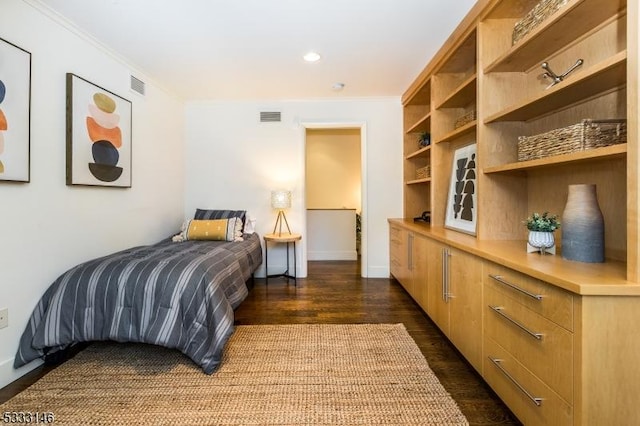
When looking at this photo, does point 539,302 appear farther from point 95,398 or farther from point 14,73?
point 14,73

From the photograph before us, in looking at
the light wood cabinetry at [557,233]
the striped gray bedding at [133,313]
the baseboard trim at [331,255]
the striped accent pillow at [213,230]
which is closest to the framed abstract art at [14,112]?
the striped gray bedding at [133,313]

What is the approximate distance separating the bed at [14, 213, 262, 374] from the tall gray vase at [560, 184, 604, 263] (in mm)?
1985

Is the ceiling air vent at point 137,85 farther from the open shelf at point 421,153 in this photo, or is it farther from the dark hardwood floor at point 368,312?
the open shelf at point 421,153

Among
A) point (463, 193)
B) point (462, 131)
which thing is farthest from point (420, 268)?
point (462, 131)

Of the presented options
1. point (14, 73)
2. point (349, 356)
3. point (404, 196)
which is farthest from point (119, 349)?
point (404, 196)

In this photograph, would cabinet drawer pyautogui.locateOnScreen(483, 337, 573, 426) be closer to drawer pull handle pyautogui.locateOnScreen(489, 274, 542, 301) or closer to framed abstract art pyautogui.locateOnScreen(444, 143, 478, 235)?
drawer pull handle pyautogui.locateOnScreen(489, 274, 542, 301)

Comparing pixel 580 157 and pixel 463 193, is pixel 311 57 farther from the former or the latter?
pixel 580 157

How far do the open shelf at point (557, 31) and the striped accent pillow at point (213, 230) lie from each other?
2.87 m

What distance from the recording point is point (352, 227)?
5348mm

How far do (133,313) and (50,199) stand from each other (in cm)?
105

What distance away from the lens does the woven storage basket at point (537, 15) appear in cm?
→ 150

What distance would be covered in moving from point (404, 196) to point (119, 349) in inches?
136

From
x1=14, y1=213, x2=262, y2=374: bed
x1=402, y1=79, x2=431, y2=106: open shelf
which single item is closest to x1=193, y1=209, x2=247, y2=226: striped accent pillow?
x1=14, y1=213, x2=262, y2=374: bed

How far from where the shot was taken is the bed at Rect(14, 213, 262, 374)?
189cm
